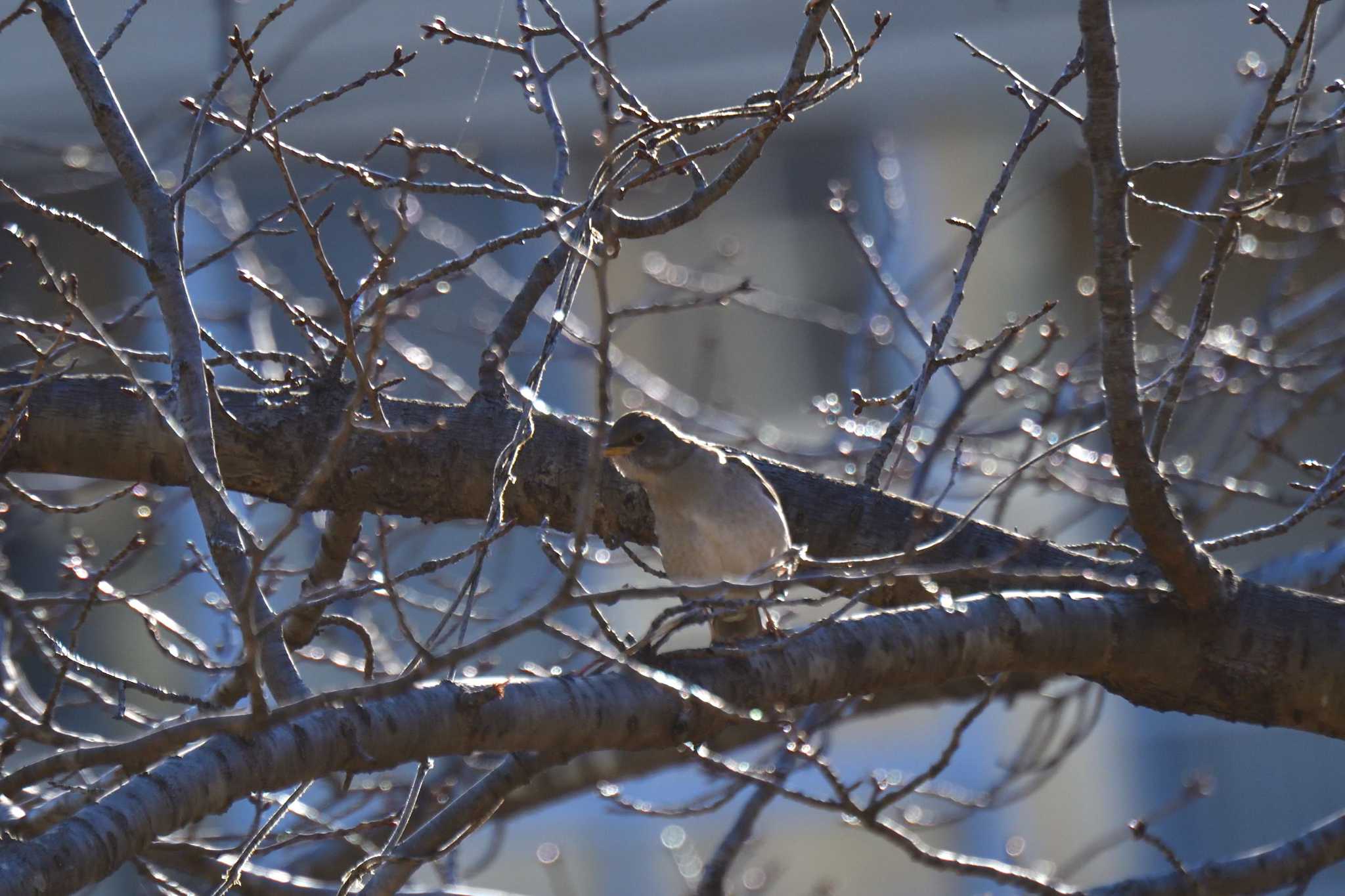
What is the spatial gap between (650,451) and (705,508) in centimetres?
28

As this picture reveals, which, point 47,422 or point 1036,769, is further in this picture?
point 1036,769

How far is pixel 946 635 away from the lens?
2957mm

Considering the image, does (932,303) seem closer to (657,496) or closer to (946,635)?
(657,496)

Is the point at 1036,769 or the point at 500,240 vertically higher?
the point at 500,240

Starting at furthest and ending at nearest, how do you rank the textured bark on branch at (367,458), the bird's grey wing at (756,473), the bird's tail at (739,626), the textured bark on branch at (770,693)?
the bird's tail at (739,626) → the bird's grey wing at (756,473) → the textured bark on branch at (367,458) → the textured bark on branch at (770,693)

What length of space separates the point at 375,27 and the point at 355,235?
5.30 feet

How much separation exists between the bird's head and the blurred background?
17.7ft

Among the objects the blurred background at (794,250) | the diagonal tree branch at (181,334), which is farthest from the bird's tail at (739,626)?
the blurred background at (794,250)

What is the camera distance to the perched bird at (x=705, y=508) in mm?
4176

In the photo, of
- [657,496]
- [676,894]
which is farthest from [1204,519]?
[676,894]

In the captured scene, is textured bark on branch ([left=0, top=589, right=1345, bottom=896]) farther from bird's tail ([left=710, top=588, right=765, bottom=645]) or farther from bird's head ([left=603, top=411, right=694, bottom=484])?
bird's head ([left=603, top=411, right=694, bottom=484])

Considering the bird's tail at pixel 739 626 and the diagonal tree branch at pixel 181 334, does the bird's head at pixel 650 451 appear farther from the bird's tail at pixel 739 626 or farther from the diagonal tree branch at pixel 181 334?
the diagonal tree branch at pixel 181 334

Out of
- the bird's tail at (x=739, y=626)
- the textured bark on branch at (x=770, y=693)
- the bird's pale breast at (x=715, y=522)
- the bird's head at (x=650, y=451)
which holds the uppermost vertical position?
the bird's head at (x=650, y=451)

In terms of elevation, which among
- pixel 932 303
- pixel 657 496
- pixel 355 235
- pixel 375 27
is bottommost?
pixel 657 496
